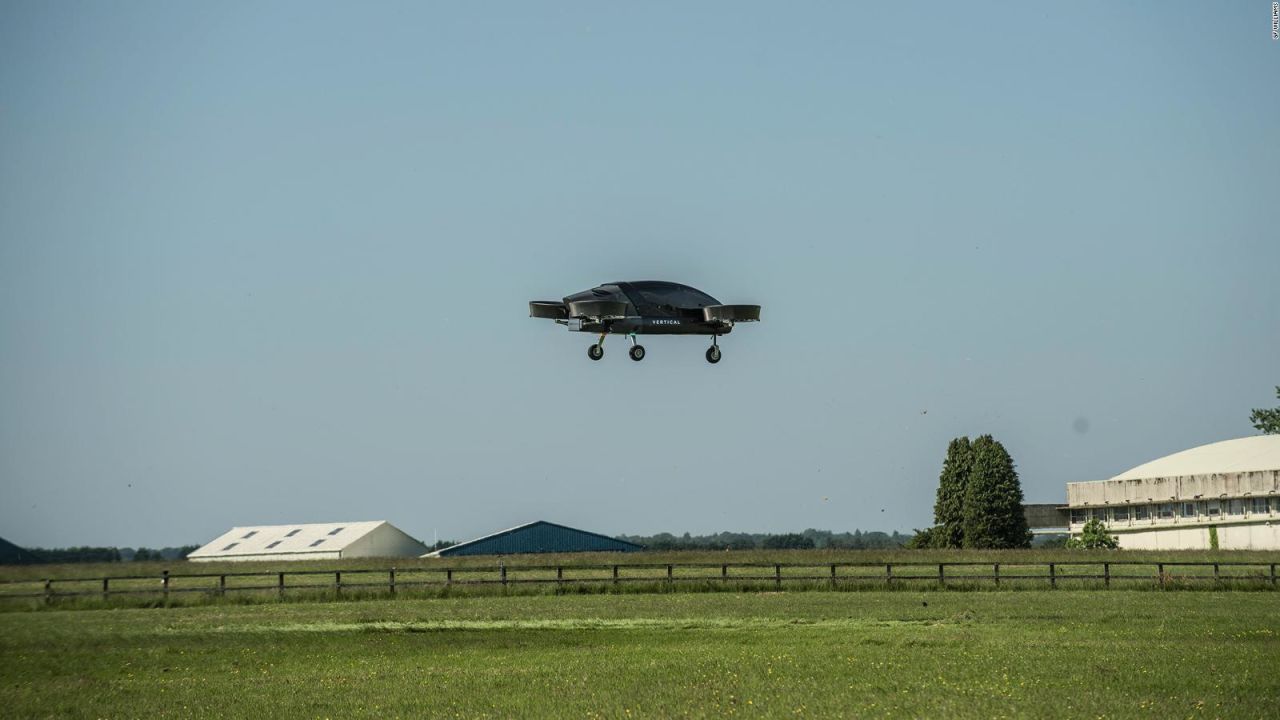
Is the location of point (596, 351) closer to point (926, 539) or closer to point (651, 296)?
point (651, 296)

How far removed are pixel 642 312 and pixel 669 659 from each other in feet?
27.4

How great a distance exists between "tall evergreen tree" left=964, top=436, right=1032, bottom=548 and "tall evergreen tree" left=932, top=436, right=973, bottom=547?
1017 mm

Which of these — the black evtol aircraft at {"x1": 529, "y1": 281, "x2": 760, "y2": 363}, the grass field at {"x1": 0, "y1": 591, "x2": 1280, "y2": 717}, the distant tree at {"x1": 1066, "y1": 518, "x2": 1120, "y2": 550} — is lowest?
the grass field at {"x1": 0, "y1": 591, "x2": 1280, "y2": 717}

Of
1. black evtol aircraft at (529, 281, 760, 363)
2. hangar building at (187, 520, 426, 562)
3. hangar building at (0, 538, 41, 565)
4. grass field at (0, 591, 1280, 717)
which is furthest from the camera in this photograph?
hangar building at (187, 520, 426, 562)

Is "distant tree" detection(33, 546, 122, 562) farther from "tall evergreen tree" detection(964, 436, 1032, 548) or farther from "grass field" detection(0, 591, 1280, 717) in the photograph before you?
"tall evergreen tree" detection(964, 436, 1032, 548)

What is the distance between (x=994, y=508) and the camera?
10006 cm

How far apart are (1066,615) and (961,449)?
63.4 m

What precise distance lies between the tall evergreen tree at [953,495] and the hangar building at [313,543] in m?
38.5

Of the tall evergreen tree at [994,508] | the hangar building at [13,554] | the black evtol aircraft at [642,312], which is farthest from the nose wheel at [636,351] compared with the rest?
the tall evergreen tree at [994,508]

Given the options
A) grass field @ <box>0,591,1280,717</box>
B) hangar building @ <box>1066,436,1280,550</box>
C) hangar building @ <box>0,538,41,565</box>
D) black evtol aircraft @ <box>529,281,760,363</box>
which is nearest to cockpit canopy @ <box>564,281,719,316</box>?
black evtol aircraft @ <box>529,281,760,363</box>

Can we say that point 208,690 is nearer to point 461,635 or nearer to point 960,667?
point 461,635

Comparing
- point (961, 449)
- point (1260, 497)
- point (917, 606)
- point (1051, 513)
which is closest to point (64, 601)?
point (917, 606)

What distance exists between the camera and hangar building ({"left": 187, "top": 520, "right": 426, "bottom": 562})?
103250mm

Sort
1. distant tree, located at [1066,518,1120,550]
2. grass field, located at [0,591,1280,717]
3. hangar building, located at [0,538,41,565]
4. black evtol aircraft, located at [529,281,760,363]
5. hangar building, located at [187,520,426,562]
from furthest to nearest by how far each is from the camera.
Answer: hangar building, located at [187,520,426,562]
distant tree, located at [1066,518,1120,550]
hangar building, located at [0,538,41,565]
black evtol aircraft, located at [529,281,760,363]
grass field, located at [0,591,1280,717]
